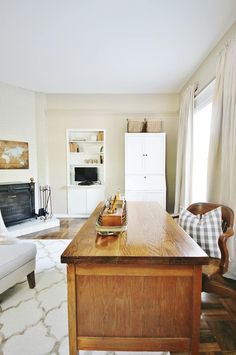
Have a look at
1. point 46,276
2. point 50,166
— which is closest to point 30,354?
point 46,276

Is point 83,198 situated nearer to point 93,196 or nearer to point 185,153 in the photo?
point 93,196

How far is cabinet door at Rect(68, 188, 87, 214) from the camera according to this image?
4.50m

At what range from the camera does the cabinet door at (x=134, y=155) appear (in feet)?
13.2

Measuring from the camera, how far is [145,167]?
409 centimetres

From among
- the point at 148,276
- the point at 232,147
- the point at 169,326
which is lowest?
the point at 169,326

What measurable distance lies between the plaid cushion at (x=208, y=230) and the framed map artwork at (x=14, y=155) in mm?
3555

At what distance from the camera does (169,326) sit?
3.29 feet

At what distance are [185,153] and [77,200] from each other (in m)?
2.59

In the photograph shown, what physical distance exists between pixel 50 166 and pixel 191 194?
320cm

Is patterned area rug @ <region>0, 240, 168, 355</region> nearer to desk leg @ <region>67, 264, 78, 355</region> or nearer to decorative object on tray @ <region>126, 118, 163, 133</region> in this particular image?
desk leg @ <region>67, 264, 78, 355</region>

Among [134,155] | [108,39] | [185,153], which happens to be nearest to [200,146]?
[185,153]

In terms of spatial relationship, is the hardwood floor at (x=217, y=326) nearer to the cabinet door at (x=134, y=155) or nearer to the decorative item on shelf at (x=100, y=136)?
the cabinet door at (x=134, y=155)

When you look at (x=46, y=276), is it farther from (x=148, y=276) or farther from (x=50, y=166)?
(x=50, y=166)

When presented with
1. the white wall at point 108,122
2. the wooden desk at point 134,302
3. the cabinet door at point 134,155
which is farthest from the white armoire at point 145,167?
the wooden desk at point 134,302
